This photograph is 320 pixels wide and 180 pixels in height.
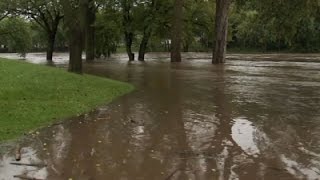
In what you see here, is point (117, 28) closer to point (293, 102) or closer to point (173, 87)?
point (173, 87)

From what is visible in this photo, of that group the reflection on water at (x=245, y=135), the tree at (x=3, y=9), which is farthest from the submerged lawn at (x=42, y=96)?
the tree at (x=3, y=9)

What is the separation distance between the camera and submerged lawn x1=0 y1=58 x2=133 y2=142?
36.5 ft

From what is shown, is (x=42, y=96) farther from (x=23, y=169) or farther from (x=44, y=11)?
(x=44, y=11)

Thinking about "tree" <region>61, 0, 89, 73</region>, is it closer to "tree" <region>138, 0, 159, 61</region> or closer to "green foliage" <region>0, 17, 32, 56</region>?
"tree" <region>138, 0, 159, 61</region>

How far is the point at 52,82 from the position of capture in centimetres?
1698

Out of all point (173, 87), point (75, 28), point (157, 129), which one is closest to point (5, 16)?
point (75, 28)

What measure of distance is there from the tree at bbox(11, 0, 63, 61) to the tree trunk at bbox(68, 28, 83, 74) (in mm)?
24651

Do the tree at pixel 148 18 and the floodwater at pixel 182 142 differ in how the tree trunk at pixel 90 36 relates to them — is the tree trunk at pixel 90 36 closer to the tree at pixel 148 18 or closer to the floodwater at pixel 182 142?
the tree at pixel 148 18

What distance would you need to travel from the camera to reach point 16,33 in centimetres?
4878

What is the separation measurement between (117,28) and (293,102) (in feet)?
100

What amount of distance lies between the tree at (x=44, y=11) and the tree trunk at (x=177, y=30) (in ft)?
42.8

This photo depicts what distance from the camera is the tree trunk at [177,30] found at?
119 feet

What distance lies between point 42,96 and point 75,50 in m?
7.70

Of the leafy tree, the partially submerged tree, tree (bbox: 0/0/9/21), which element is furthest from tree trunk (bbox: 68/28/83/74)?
tree (bbox: 0/0/9/21)
